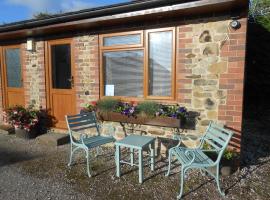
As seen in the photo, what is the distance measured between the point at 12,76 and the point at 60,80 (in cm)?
180

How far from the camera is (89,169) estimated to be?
3506mm

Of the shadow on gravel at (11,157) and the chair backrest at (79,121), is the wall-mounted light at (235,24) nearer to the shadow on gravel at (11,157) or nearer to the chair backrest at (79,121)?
the chair backrest at (79,121)

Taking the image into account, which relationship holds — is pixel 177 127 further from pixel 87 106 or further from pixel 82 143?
pixel 87 106

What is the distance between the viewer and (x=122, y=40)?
4277 millimetres

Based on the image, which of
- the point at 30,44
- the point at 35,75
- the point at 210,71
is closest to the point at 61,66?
the point at 35,75

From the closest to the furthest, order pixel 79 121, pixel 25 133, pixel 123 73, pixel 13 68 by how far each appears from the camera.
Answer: pixel 79 121 → pixel 123 73 → pixel 25 133 → pixel 13 68

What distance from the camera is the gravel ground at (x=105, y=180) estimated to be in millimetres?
2861

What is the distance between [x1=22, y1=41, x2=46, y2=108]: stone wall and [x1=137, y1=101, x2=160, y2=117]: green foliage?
280 centimetres

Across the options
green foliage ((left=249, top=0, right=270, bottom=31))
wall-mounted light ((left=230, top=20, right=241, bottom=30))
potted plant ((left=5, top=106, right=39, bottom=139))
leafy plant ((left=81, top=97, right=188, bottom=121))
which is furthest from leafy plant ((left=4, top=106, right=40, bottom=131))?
green foliage ((left=249, top=0, right=270, bottom=31))

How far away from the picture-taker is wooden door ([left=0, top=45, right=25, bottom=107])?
5895mm

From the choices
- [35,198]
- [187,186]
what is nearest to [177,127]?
[187,186]

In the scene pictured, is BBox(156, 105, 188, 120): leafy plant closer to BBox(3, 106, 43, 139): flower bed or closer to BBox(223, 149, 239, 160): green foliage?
BBox(223, 149, 239, 160): green foliage

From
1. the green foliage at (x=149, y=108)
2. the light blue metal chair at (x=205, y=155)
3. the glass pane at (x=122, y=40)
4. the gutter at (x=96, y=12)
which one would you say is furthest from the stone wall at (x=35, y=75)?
the light blue metal chair at (x=205, y=155)

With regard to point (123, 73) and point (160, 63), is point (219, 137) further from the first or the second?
point (123, 73)
